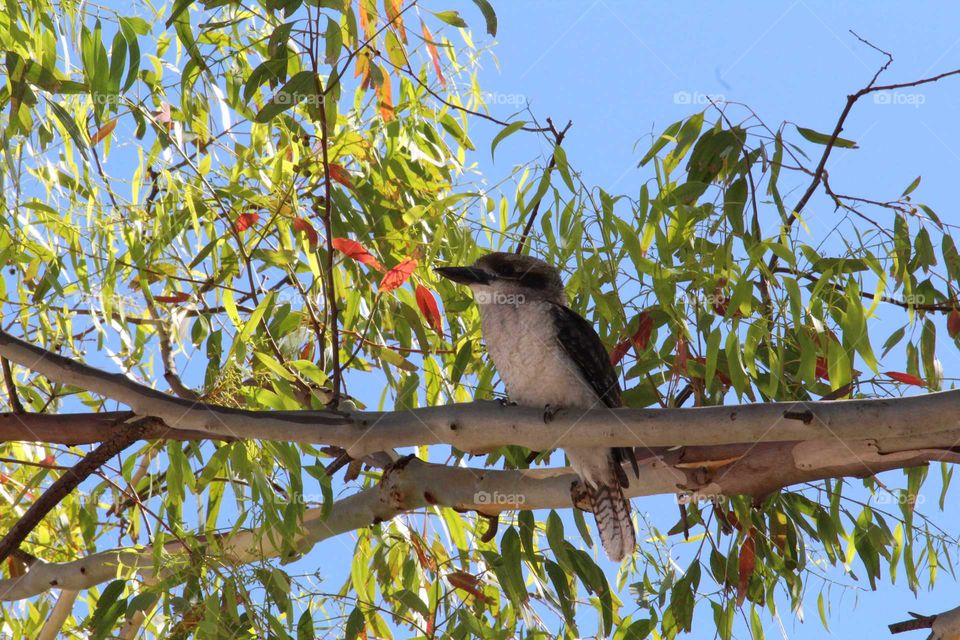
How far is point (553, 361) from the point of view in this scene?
9.78 feet

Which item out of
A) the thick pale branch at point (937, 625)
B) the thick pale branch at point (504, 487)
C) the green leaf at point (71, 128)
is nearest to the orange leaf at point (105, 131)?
the green leaf at point (71, 128)

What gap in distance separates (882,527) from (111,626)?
211cm

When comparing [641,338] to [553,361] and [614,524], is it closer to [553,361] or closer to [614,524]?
[553,361]

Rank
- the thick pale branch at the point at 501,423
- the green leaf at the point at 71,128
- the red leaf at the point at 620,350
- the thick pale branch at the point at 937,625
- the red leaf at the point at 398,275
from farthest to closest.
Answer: the red leaf at the point at 620,350 < the red leaf at the point at 398,275 < the green leaf at the point at 71,128 < the thick pale branch at the point at 937,625 < the thick pale branch at the point at 501,423

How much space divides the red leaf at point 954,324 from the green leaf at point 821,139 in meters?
0.50

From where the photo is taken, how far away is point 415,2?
2.68 meters

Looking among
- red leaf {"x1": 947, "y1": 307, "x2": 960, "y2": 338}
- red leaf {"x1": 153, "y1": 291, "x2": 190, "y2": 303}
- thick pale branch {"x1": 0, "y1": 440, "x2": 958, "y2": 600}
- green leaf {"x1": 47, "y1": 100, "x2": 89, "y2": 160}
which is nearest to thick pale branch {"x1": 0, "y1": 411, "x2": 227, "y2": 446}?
thick pale branch {"x1": 0, "y1": 440, "x2": 958, "y2": 600}

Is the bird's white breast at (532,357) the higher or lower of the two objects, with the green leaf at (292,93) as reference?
lower

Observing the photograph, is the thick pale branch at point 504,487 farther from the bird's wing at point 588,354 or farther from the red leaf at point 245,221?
the red leaf at point 245,221

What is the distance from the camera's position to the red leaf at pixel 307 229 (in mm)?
2699

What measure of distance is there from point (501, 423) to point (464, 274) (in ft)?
2.36

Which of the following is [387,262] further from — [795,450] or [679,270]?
[795,450]

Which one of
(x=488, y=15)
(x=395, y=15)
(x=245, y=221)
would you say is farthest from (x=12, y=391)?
(x=488, y=15)

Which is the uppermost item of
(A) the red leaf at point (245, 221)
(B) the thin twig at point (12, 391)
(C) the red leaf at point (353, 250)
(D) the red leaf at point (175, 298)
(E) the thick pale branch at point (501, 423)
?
(A) the red leaf at point (245, 221)
